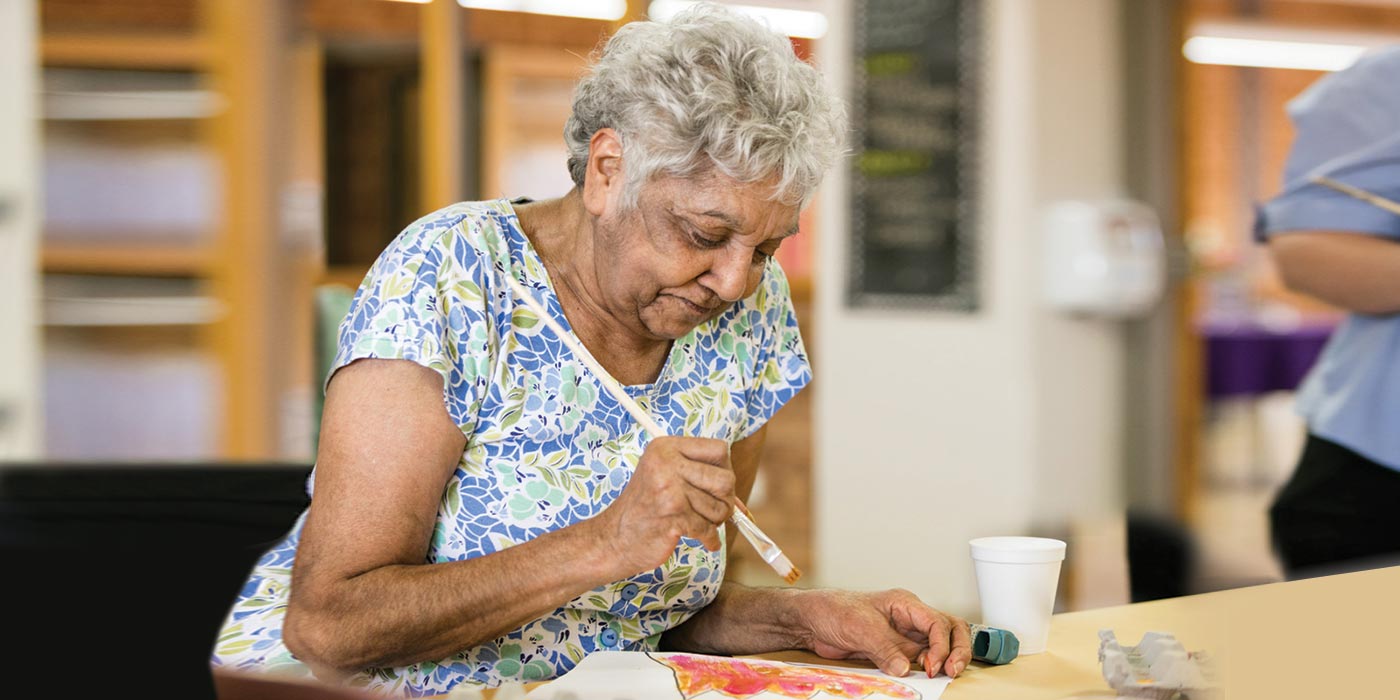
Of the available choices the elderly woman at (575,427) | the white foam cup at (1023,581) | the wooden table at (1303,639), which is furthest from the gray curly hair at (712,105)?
the wooden table at (1303,639)

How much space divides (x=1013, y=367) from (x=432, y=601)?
2779 mm

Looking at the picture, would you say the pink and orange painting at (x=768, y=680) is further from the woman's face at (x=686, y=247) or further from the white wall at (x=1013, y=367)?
the white wall at (x=1013, y=367)

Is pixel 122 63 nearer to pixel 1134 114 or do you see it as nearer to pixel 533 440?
pixel 1134 114

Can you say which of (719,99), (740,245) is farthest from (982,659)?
(719,99)

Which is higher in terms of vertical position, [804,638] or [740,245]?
[740,245]

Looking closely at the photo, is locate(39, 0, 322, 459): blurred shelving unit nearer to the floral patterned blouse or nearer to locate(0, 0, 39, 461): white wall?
locate(0, 0, 39, 461): white wall

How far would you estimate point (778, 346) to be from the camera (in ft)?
5.60

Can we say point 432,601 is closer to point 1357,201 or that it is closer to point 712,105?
point 712,105

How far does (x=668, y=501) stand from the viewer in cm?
117

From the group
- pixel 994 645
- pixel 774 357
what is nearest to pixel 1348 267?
pixel 774 357

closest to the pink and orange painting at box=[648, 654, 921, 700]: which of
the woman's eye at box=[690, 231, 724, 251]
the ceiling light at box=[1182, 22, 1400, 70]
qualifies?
the woman's eye at box=[690, 231, 724, 251]

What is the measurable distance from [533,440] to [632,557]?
0.76ft

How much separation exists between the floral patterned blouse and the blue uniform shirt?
0.95 m

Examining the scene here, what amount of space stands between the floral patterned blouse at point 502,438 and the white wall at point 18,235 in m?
2.91
